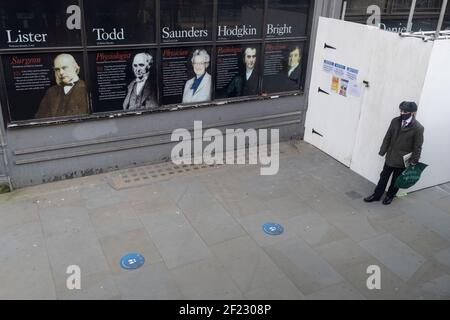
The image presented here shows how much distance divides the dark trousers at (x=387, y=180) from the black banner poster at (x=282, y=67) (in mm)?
2683

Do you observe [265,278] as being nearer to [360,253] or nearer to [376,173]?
[360,253]

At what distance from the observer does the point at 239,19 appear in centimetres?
718

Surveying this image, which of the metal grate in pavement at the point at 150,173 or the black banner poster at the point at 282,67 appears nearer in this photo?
the metal grate in pavement at the point at 150,173

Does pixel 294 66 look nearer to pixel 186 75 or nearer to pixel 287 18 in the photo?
pixel 287 18

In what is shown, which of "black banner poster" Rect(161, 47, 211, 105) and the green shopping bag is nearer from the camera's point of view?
the green shopping bag

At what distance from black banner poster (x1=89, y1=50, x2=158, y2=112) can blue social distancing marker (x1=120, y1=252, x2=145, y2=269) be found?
262 cm

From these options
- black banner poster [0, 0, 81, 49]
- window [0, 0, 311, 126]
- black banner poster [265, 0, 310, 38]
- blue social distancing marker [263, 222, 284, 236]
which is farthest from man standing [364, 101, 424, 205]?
black banner poster [0, 0, 81, 49]

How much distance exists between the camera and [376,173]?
23.0 ft

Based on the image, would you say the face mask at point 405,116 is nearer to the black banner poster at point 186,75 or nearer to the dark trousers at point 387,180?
the dark trousers at point 387,180

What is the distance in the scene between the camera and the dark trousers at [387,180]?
6289 millimetres

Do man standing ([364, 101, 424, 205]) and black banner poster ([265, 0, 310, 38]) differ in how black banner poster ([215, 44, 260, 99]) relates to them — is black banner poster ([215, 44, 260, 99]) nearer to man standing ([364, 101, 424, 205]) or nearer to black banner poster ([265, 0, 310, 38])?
black banner poster ([265, 0, 310, 38])

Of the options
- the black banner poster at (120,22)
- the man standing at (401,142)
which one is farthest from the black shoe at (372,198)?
the black banner poster at (120,22)

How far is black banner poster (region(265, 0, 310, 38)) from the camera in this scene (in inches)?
293
